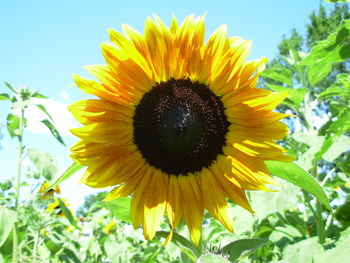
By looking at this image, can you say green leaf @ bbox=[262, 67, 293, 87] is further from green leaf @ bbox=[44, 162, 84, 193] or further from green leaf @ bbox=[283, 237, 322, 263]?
green leaf @ bbox=[44, 162, 84, 193]

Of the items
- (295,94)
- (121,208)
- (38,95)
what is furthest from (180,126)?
(295,94)

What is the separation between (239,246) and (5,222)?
1165 mm

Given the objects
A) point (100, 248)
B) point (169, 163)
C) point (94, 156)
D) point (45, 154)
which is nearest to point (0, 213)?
point (45, 154)

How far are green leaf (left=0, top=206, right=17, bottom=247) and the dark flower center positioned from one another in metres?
0.79

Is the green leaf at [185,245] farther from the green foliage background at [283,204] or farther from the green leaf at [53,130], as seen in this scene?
the green leaf at [53,130]

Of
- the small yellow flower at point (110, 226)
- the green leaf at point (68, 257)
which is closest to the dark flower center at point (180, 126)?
the green leaf at point (68, 257)

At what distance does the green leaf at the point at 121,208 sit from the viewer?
1.38 meters

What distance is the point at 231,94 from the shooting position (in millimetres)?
1391

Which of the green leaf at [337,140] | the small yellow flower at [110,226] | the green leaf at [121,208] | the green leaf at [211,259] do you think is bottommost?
the small yellow flower at [110,226]

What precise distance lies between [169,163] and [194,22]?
1.79 ft

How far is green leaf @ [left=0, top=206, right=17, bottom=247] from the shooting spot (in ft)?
5.69

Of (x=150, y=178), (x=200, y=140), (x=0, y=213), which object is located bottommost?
(x=0, y=213)

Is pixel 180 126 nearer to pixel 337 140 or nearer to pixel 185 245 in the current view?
pixel 185 245

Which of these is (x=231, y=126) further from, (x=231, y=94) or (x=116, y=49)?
(x=116, y=49)
